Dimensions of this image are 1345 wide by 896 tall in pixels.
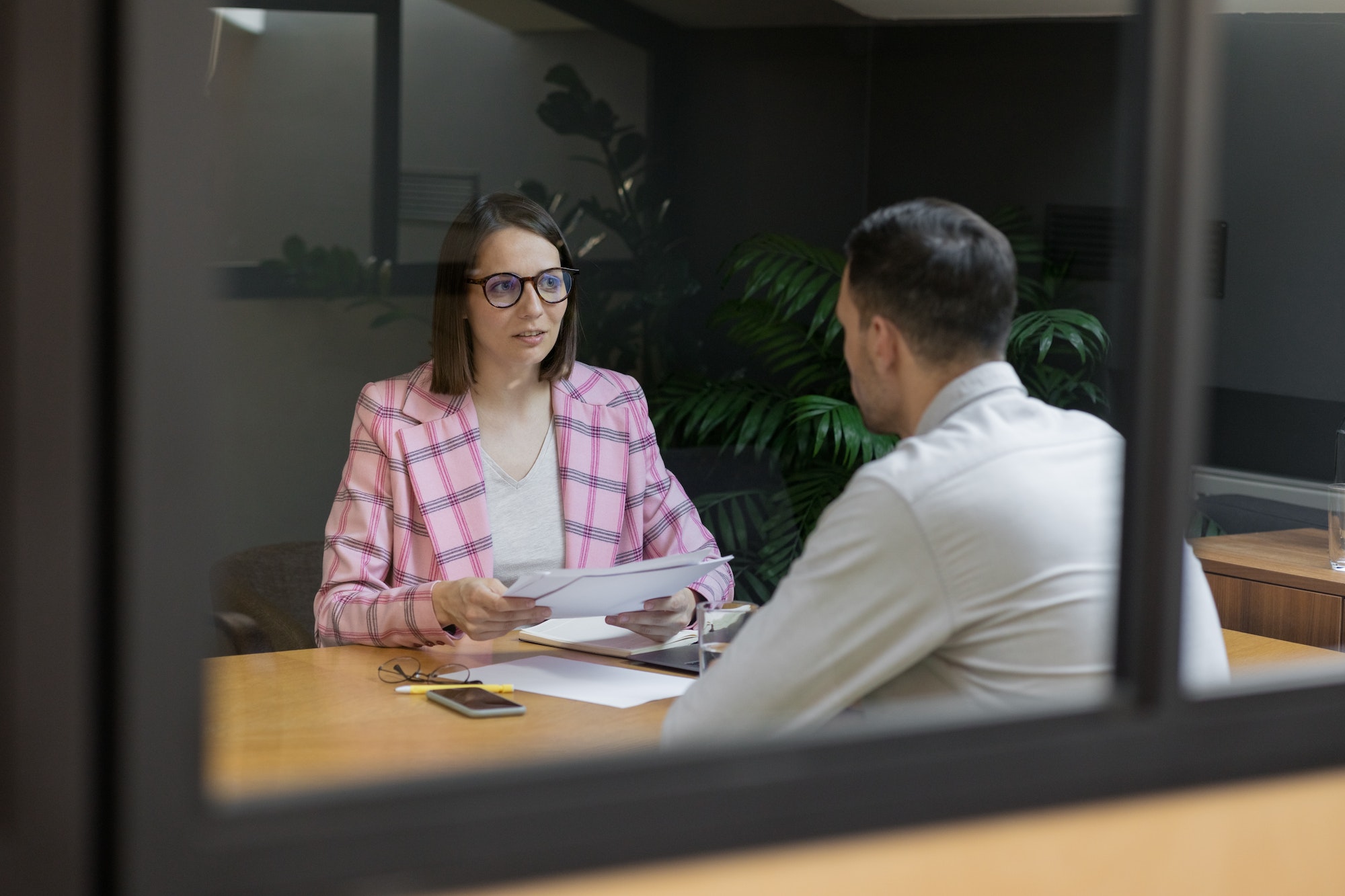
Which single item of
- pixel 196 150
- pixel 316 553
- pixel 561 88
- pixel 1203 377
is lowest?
pixel 316 553

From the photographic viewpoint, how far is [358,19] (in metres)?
4.30

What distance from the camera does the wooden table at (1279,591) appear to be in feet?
9.86

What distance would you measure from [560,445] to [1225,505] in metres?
2.12

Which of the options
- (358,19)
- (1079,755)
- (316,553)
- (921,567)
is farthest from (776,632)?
(358,19)

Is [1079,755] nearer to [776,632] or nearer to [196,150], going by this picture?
[776,632]

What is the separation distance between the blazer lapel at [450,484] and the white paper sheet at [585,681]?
35 centimetres

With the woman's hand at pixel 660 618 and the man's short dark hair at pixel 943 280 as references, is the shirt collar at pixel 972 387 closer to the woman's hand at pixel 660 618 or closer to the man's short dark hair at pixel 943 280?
the man's short dark hair at pixel 943 280

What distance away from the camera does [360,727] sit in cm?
183

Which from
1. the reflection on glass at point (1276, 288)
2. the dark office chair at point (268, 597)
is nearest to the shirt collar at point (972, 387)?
the dark office chair at point (268, 597)

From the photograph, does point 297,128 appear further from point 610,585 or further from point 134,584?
point 134,584

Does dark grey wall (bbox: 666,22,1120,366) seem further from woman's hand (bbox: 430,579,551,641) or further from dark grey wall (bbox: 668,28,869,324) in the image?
woman's hand (bbox: 430,579,551,641)

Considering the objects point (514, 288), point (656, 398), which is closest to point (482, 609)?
point (514, 288)

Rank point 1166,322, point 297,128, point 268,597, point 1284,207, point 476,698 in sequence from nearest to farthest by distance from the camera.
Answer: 1. point 1166,322
2. point 476,698
3. point 268,597
4. point 1284,207
5. point 297,128

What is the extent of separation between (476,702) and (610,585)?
9.9 inches
